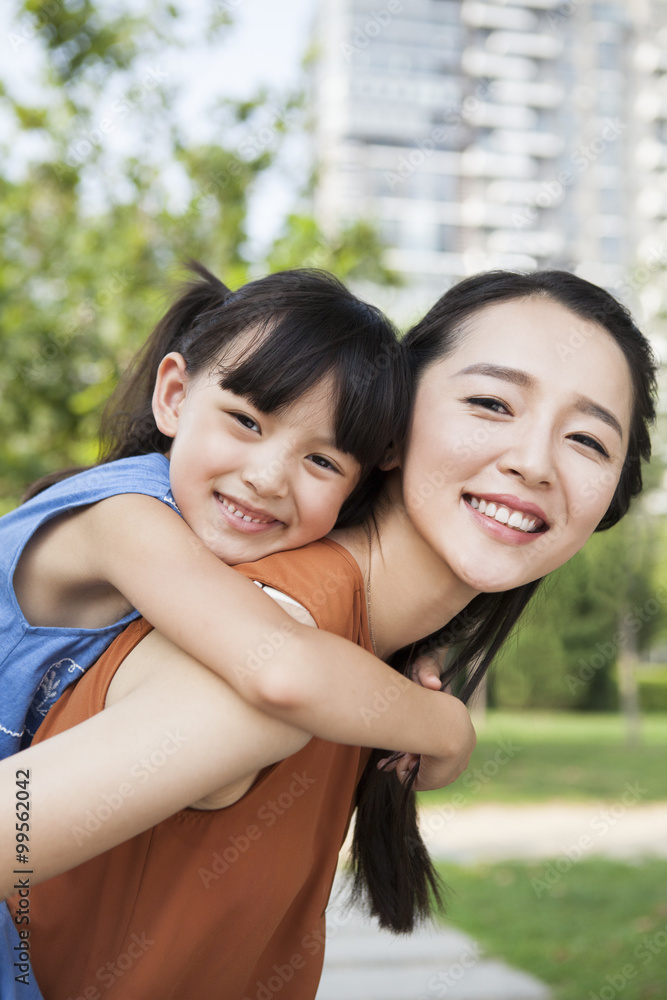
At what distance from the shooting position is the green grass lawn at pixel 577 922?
15.6 feet

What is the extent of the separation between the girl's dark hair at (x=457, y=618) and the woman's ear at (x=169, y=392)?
47 cm

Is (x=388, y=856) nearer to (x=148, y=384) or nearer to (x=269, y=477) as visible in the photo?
(x=269, y=477)

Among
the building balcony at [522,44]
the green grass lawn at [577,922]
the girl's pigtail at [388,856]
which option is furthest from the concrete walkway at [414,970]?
the building balcony at [522,44]

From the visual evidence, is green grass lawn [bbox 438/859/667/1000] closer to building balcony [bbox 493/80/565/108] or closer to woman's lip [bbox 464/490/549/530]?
woman's lip [bbox 464/490/549/530]

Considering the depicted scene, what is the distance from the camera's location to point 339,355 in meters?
1.75

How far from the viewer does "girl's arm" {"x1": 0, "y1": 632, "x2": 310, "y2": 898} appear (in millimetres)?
1108

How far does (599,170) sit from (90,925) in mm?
63959

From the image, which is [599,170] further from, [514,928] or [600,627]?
[514,928]

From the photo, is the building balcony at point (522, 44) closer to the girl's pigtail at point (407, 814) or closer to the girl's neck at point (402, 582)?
the girl's pigtail at point (407, 814)

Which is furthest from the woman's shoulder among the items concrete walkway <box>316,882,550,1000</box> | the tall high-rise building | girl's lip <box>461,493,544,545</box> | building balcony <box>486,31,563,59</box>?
building balcony <box>486,31,563,59</box>

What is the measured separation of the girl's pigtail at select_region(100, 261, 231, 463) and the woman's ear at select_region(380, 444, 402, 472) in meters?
0.52

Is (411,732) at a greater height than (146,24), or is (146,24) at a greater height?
(146,24)

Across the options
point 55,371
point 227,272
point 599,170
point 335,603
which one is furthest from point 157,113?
point 599,170

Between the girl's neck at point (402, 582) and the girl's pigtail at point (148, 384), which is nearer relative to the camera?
the girl's neck at point (402, 582)
